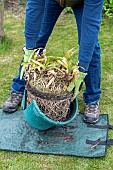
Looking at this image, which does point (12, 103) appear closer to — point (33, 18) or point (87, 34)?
point (33, 18)

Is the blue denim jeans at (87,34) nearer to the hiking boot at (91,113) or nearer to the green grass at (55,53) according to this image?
the hiking boot at (91,113)

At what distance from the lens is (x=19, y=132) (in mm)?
2752

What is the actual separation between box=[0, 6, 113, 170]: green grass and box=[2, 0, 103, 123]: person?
0.15 metres

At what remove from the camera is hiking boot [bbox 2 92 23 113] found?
2.96 meters

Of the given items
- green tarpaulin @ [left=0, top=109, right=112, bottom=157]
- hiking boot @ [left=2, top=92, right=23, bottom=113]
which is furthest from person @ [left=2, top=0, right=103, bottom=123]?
hiking boot @ [left=2, top=92, right=23, bottom=113]

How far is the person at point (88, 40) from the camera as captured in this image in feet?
7.53

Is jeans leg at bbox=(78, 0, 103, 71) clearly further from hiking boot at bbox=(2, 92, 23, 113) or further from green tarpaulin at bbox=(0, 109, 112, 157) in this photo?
hiking boot at bbox=(2, 92, 23, 113)

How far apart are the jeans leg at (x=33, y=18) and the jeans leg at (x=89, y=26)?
1.03 ft

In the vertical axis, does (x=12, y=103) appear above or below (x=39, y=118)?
below

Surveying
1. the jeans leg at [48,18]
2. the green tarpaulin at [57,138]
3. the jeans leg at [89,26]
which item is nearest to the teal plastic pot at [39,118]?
the green tarpaulin at [57,138]

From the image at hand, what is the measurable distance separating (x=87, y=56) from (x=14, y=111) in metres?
0.86

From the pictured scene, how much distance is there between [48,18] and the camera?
9.04 ft

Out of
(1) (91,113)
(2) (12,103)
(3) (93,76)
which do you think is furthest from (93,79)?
(2) (12,103)

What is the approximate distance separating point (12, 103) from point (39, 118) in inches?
21.0
